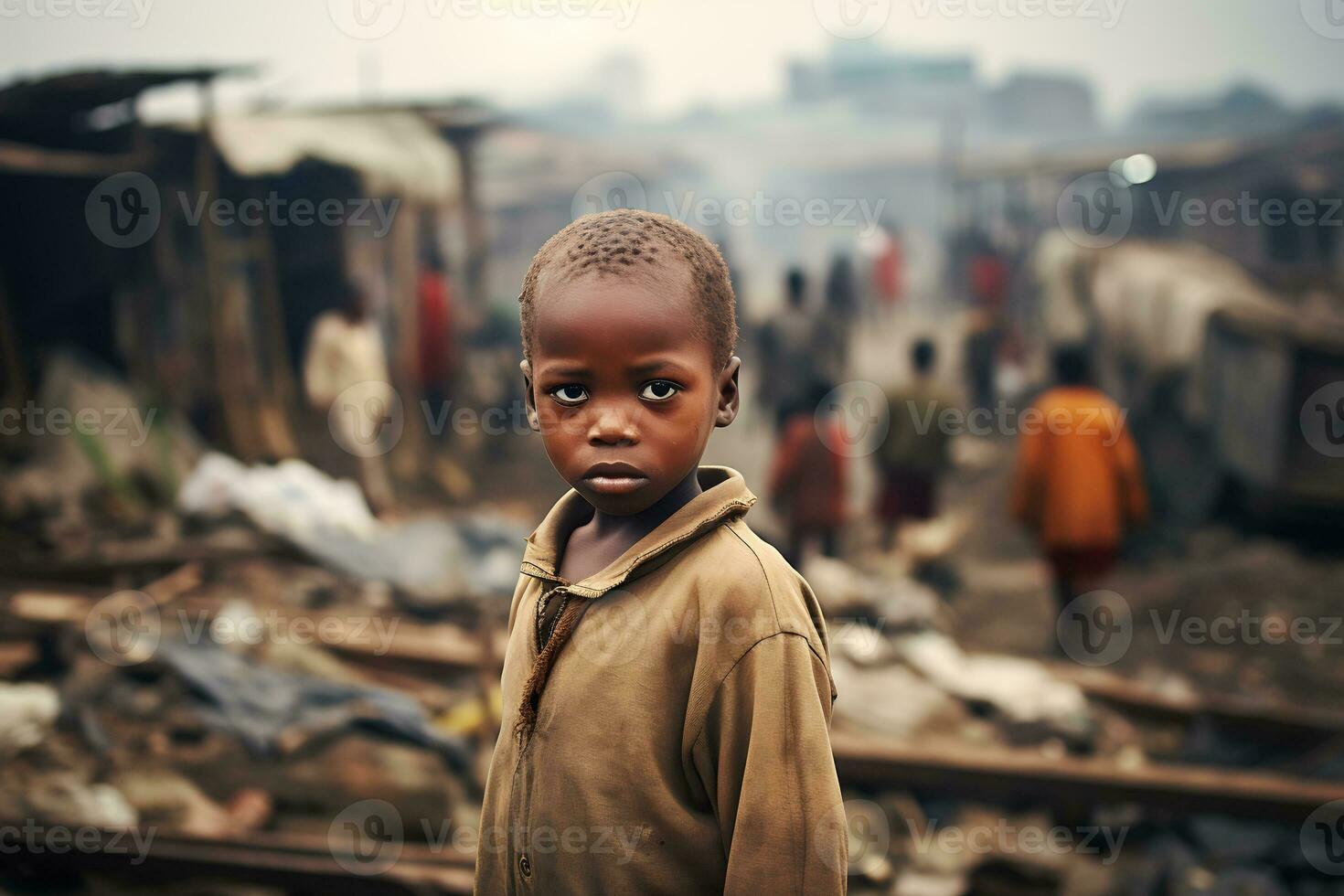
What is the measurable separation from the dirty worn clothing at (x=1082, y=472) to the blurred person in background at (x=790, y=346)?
9.05 ft

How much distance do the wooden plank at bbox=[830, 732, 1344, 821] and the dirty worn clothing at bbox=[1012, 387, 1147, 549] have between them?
5.58ft

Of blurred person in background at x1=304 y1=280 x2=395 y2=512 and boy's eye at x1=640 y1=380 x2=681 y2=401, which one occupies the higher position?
boy's eye at x1=640 y1=380 x2=681 y2=401

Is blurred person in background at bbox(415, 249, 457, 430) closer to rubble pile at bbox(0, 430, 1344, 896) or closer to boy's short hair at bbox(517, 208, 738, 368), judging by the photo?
rubble pile at bbox(0, 430, 1344, 896)

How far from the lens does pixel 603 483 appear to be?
56.0 inches

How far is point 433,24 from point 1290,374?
21.2 feet

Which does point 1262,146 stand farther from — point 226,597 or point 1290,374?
point 226,597

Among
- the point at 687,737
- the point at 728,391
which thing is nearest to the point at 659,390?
the point at 728,391

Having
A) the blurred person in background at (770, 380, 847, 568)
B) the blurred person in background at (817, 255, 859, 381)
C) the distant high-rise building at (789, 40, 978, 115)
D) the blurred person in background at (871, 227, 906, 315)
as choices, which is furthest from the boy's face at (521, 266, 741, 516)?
the distant high-rise building at (789, 40, 978, 115)

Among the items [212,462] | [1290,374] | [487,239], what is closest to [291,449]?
[212,462]

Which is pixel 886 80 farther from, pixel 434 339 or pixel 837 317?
pixel 434 339

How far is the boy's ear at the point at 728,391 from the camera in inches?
59.9

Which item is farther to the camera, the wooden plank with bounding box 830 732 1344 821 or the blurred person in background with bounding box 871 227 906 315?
the blurred person in background with bounding box 871 227 906 315

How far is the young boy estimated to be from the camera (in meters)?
1.38

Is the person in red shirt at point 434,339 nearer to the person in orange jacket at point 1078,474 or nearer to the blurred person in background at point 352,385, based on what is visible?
the blurred person in background at point 352,385
